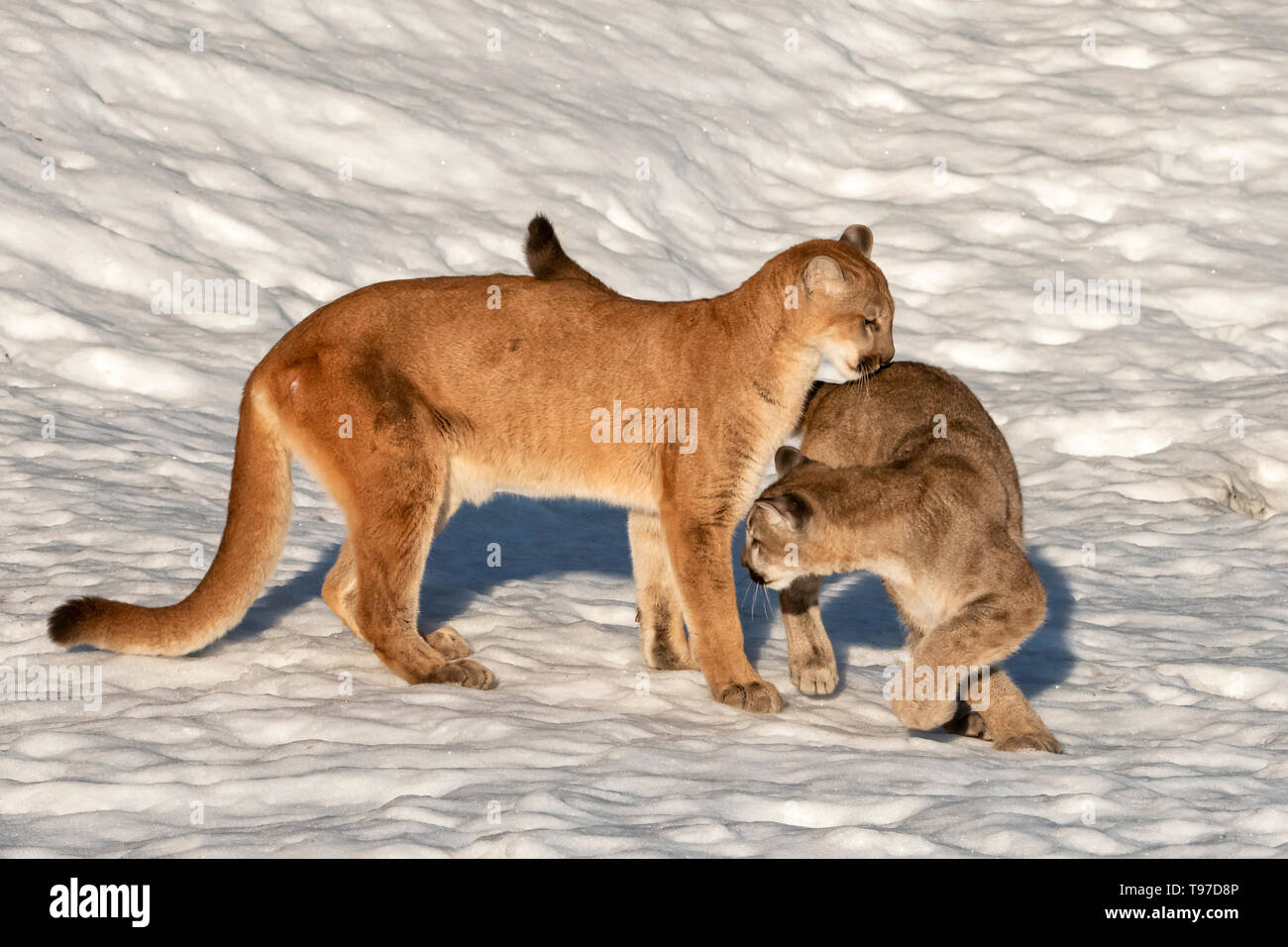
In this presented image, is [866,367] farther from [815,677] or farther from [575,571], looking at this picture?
[575,571]

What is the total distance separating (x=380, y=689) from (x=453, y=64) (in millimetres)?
8792

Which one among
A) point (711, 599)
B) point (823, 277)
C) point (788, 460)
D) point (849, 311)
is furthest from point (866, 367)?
point (711, 599)

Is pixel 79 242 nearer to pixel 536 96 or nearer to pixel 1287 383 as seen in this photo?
pixel 536 96

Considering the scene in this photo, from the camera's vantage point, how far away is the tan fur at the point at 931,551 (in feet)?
18.1

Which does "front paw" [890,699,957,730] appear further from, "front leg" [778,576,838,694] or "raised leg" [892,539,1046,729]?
"front leg" [778,576,838,694]

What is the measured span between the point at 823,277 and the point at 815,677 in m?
1.61

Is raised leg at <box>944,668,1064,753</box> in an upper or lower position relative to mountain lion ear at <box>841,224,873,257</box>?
lower

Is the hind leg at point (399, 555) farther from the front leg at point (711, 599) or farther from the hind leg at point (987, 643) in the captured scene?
the hind leg at point (987, 643)

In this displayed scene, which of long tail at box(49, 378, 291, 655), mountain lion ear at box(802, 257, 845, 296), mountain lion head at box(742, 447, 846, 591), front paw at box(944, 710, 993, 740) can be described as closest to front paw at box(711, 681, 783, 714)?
mountain lion head at box(742, 447, 846, 591)

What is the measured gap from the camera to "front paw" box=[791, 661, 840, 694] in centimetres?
610

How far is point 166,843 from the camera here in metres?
4.32

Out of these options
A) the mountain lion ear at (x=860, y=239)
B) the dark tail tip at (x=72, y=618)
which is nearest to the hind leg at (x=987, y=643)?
the mountain lion ear at (x=860, y=239)

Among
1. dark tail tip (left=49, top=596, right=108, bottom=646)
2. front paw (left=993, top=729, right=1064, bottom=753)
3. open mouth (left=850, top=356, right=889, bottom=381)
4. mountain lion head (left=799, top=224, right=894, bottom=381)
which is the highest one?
mountain lion head (left=799, top=224, right=894, bottom=381)
